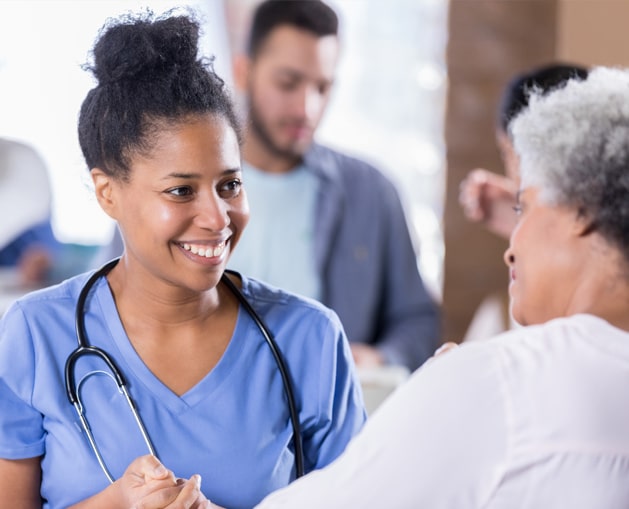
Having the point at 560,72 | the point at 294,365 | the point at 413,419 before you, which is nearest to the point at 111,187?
the point at 294,365

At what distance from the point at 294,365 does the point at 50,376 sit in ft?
1.01

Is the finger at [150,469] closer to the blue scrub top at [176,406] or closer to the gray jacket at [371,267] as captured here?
the blue scrub top at [176,406]

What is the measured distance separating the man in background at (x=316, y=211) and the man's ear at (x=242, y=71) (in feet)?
0.05

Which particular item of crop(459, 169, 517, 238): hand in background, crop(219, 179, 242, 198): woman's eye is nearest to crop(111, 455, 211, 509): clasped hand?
crop(219, 179, 242, 198): woman's eye

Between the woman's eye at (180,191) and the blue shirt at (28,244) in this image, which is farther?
the blue shirt at (28,244)

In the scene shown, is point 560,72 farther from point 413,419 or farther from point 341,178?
point 413,419

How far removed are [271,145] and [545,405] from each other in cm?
152

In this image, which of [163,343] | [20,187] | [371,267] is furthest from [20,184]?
[371,267]

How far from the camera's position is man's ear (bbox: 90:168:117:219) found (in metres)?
1.22

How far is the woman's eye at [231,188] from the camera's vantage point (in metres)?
1.20

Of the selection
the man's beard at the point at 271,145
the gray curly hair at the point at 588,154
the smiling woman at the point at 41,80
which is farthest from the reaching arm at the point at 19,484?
the smiling woman at the point at 41,80

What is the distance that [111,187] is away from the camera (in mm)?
1220

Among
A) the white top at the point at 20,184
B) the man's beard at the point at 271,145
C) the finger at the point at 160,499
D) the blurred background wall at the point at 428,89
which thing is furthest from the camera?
the blurred background wall at the point at 428,89

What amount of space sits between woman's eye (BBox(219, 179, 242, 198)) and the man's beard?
1066mm
